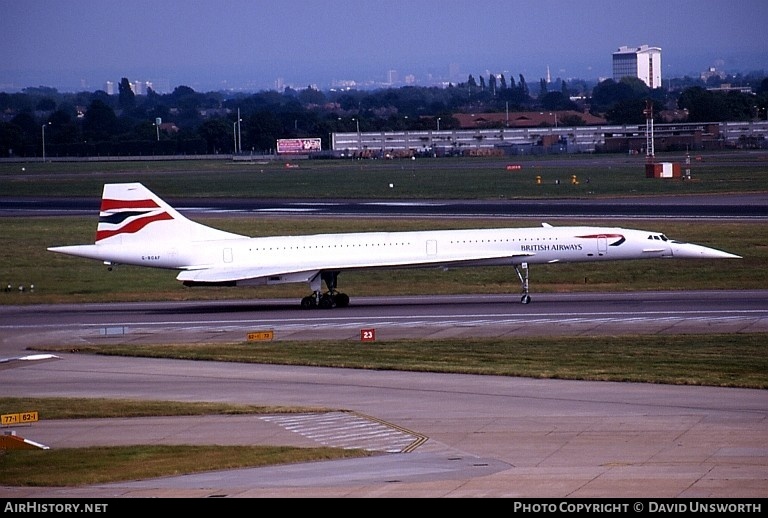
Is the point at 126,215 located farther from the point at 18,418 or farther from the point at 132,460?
the point at 132,460

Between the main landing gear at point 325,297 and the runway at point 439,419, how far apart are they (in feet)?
11.6

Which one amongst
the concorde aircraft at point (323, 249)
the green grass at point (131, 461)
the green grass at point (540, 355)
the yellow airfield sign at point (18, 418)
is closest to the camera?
the green grass at point (131, 461)

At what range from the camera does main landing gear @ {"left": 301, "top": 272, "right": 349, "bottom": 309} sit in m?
45.8

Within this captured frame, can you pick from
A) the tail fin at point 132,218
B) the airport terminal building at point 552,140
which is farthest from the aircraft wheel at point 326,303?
the airport terminal building at point 552,140

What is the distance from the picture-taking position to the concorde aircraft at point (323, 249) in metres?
45.2

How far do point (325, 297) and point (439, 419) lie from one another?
20.7 m

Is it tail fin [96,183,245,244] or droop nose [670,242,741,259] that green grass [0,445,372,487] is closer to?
tail fin [96,183,245,244]

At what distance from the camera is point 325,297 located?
46.0 meters

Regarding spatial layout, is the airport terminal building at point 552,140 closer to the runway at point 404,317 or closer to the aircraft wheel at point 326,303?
the runway at point 404,317

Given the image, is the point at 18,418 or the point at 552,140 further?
the point at 552,140

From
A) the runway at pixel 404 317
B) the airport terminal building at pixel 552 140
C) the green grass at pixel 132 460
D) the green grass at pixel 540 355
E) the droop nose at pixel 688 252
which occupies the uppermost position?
the airport terminal building at pixel 552 140

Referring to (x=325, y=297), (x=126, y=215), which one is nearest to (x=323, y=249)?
(x=325, y=297)

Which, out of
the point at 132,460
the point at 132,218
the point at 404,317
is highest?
the point at 132,218

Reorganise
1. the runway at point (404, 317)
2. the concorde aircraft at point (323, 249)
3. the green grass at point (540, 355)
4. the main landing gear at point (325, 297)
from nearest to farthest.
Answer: the green grass at point (540, 355)
the runway at point (404, 317)
the concorde aircraft at point (323, 249)
the main landing gear at point (325, 297)
